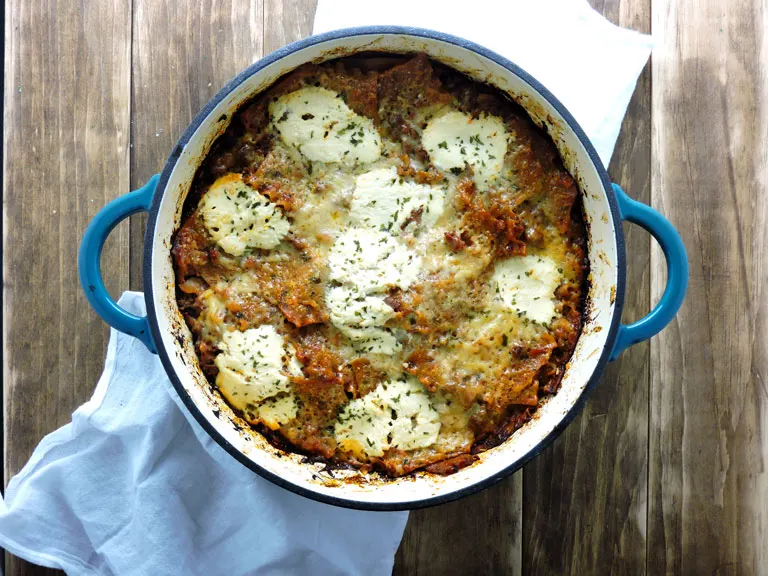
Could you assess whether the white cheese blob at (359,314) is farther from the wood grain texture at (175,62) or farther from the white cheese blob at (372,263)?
the wood grain texture at (175,62)

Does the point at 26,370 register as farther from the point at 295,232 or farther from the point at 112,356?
the point at 295,232

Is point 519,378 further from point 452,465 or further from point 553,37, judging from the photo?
point 553,37

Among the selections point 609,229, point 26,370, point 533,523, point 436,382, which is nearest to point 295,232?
point 436,382

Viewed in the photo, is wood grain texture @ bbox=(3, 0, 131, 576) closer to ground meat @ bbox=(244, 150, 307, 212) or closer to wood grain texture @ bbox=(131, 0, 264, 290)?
wood grain texture @ bbox=(131, 0, 264, 290)

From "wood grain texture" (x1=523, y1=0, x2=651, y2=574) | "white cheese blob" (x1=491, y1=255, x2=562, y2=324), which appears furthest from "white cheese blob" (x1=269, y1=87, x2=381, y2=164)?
"wood grain texture" (x1=523, y1=0, x2=651, y2=574)

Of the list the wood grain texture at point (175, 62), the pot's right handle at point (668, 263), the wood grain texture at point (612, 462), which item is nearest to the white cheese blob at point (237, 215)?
the wood grain texture at point (175, 62)
